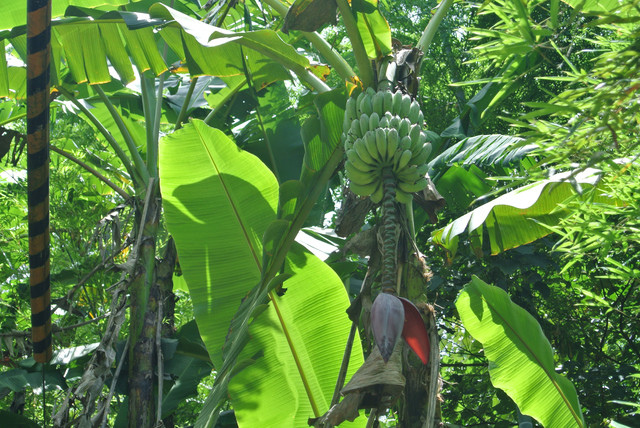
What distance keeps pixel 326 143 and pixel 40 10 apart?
A: 33.6 inches

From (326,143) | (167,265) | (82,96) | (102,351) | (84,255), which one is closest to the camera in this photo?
(326,143)

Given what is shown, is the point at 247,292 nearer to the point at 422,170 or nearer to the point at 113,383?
the point at 113,383

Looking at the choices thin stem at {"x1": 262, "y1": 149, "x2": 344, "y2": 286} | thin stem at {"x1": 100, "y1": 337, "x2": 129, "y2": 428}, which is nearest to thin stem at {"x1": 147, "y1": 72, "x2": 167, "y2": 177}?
thin stem at {"x1": 100, "y1": 337, "x2": 129, "y2": 428}

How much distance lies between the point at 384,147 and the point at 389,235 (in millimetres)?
250

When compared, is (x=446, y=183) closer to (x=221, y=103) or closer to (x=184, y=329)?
(x=221, y=103)

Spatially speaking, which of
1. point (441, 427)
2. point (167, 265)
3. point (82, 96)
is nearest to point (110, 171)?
point (82, 96)

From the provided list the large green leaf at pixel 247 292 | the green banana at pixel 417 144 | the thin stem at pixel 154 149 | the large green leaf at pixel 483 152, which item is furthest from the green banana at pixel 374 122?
the thin stem at pixel 154 149

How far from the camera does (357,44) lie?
70.5 inches

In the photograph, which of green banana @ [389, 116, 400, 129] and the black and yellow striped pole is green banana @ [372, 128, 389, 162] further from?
the black and yellow striped pole

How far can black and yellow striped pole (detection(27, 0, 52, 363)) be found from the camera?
58.5 inches

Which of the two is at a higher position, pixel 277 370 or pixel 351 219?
pixel 351 219

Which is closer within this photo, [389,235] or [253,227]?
[389,235]

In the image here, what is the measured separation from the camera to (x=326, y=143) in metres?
1.78

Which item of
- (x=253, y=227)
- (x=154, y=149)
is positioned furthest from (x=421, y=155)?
(x=154, y=149)
